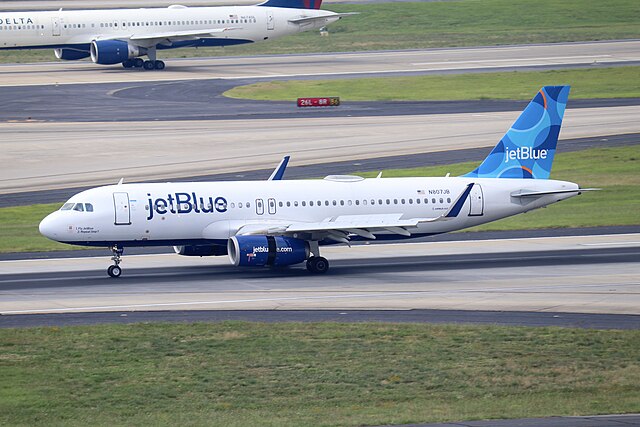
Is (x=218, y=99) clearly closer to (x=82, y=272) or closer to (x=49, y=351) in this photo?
(x=82, y=272)

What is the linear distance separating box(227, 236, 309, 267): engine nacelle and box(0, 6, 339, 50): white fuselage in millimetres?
70869

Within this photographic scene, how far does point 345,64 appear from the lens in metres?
A: 122

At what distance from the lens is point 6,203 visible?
65.4 meters

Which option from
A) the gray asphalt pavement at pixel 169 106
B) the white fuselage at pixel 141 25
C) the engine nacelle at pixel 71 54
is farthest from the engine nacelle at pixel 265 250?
the engine nacelle at pixel 71 54

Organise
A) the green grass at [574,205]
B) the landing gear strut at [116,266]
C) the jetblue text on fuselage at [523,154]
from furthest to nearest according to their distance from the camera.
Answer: the green grass at [574,205] → the jetblue text on fuselage at [523,154] → the landing gear strut at [116,266]

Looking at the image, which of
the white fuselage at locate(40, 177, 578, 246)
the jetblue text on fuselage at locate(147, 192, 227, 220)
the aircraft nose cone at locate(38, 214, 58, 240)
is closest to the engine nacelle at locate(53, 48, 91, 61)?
the white fuselage at locate(40, 177, 578, 246)

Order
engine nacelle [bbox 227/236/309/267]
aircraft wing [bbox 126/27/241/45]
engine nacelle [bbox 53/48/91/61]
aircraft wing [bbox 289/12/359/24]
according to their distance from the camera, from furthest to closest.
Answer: aircraft wing [bbox 289/12/359/24] < engine nacelle [bbox 53/48/91/61] < aircraft wing [bbox 126/27/241/45] < engine nacelle [bbox 227/236/309/267]

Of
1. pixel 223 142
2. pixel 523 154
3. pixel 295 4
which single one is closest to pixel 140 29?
pixel 295 4

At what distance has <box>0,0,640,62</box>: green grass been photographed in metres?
140

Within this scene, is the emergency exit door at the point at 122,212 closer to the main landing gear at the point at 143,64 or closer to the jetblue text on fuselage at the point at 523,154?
the jetblue text on fuselage at the point at 523,154

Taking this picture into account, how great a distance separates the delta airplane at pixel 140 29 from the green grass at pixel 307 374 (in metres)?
79.8

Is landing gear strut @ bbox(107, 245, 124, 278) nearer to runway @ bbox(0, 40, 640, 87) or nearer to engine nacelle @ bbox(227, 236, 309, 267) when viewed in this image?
engine nacelle @ bbox(227, 236, 309, 267)

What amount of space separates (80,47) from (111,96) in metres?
17.0

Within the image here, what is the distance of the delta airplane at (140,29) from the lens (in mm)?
113062
